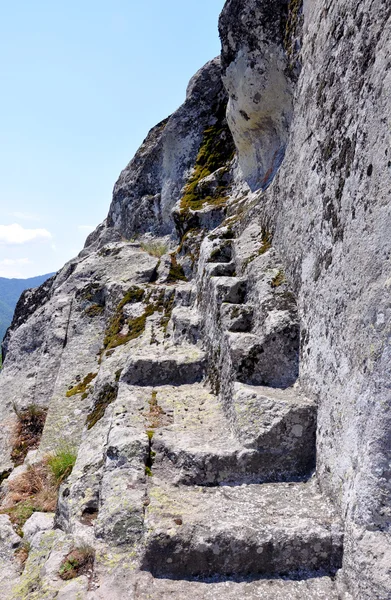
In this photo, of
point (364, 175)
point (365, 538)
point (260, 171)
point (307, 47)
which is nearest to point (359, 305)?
point (364, 175)

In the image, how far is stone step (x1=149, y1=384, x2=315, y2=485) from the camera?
5406 mm

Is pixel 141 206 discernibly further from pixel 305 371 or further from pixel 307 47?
pixel 305 371

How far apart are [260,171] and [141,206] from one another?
28.0 ft

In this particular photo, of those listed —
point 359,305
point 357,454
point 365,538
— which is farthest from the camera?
point 359,305

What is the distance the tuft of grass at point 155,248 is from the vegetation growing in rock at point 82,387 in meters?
5.49

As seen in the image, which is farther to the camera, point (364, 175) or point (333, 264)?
point (333, 264)

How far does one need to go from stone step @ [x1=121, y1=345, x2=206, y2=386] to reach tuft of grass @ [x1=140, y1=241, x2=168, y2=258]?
291 inches

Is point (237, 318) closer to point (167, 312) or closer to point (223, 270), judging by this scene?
point (223, 270)

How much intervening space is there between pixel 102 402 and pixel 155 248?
8175mm

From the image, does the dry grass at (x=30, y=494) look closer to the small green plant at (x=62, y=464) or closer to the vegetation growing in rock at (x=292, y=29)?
the small green plant at (x=62, y=464)

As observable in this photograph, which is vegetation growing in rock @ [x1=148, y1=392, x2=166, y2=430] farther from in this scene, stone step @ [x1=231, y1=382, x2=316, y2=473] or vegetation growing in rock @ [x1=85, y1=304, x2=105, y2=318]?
vegetation growing in rock @ [x1=85, y1=304, x2=105, y2=318]

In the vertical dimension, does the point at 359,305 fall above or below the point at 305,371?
above

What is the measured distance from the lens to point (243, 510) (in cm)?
482

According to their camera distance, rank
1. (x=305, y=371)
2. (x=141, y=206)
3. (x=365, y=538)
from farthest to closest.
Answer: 1. (x=141, y=206)
2. (x=305, y=371)
3. (x=365, y=538)
